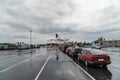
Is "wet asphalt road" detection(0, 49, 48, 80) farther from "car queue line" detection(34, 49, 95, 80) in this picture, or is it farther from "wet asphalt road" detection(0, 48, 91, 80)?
"car queue line" detection(34, 49, 95, 80)

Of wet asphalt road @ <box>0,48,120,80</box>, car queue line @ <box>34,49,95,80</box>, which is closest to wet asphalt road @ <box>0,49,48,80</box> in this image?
wet asphalt road @ <box>0,48,120,80</box>

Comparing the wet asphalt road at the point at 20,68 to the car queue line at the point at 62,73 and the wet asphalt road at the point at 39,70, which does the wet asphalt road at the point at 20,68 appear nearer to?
the wet asphalt road at the point at 39,70

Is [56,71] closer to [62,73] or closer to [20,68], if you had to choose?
[62,73]

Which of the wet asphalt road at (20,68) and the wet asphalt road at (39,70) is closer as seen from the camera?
the wet asphalt road at (39,70)

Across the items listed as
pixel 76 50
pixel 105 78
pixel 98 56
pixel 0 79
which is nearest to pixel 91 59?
pixel 98 56

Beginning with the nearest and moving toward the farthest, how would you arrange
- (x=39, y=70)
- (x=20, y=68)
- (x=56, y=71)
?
(x=56, y=71) < (x=39, y=70) < (x=20, y=68)

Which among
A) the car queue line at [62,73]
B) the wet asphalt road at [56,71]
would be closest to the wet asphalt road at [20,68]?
the wet asphalt road at [56,71]

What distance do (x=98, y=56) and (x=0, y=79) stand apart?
805cm

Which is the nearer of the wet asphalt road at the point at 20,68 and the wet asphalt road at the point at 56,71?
the wet asphalt road at the point at 56,71

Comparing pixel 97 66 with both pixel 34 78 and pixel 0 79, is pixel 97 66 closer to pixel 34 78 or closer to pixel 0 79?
pixel 34 78

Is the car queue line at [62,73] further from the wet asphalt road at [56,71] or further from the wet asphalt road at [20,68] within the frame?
the wet asphalt road at [20,68]

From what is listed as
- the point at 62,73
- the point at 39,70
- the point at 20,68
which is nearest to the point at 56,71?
the point at 62,73

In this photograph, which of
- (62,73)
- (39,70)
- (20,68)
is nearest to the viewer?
(62,73)

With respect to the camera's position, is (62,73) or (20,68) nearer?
Answer: (62,73)
